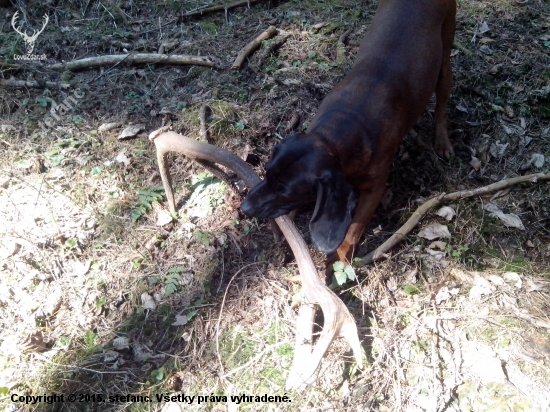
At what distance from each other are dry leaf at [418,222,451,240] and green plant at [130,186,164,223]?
7.42 feet

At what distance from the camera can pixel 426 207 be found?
3777mm

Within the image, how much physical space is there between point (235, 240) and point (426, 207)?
159 centimetres

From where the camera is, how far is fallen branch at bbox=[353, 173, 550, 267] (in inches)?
139

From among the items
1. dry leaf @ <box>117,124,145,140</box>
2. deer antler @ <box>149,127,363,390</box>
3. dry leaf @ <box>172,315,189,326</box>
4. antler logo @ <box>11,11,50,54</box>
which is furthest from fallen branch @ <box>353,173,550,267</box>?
antler logo @ <box>11,11,50,54</box>

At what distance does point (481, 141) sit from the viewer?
4.57 metres

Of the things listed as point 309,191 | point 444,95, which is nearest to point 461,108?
point 444,95

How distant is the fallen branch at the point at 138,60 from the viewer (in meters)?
5.24

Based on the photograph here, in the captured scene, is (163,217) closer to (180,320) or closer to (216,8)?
(180,320)

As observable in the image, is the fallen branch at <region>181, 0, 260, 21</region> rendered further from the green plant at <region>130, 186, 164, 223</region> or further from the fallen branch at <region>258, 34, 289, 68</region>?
the green plant at <region>130, 186, 164, 223</region>

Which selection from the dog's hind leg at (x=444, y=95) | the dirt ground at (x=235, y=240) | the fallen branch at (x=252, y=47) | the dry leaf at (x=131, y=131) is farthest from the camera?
the fallen branch at (x=252, y=47)

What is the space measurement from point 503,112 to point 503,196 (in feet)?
3.90

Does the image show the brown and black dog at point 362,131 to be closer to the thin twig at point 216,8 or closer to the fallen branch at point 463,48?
the fallen branch at point 463,48

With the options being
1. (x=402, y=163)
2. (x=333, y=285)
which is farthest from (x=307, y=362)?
(x=402, y=163)

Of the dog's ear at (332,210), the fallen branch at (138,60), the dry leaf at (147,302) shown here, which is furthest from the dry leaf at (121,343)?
the fallen branch at (138,60)
